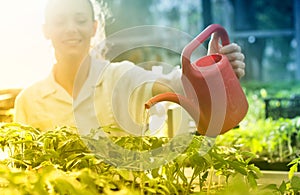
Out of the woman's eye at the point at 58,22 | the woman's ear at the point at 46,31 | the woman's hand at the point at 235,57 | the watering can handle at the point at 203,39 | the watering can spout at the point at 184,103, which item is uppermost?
the woman's eye at the point at 58,22

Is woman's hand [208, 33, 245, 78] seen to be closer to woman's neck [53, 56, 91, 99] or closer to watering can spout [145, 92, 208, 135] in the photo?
watering can spout [145, 92, 208, 135]

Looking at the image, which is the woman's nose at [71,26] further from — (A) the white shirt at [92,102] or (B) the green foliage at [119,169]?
(B) the green foliage at [119,169]

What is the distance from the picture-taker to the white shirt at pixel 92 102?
1768mm

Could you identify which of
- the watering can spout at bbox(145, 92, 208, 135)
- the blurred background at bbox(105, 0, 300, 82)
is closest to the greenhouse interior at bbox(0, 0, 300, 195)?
the watering can spout at bbox(145, 92, 208, 135)

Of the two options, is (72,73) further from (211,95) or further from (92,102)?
(211,95)

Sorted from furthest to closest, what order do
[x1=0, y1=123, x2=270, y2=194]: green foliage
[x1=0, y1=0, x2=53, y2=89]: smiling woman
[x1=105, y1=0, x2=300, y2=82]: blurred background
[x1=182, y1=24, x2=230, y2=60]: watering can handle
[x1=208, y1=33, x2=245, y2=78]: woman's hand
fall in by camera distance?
[x1=105, y1=0, x2=300, y2=82]: blurred background
[x1=0, y1=0, x2=53, y2=89]: smiling woman
[x1=208, y1=33, x2=245, y2=78]: woman's hand
[x1=182, y1=24, x2=230, y2=60]: watering can handle
[x1=0, y1=123, x2=270, y2=194]: green foliage

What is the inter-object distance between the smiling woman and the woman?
0.18 meters

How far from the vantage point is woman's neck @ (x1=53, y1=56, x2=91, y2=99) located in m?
1.81

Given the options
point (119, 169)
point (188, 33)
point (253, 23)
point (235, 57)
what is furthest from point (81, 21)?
point (253, 23)

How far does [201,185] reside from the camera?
47.5 inches

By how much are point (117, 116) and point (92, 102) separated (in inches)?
3.5

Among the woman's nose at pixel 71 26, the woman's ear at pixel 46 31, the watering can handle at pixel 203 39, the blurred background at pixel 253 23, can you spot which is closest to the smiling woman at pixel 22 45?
the woman's ear at pixel 46 31

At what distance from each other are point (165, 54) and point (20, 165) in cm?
427

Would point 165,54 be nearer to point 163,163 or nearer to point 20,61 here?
point 20,61
